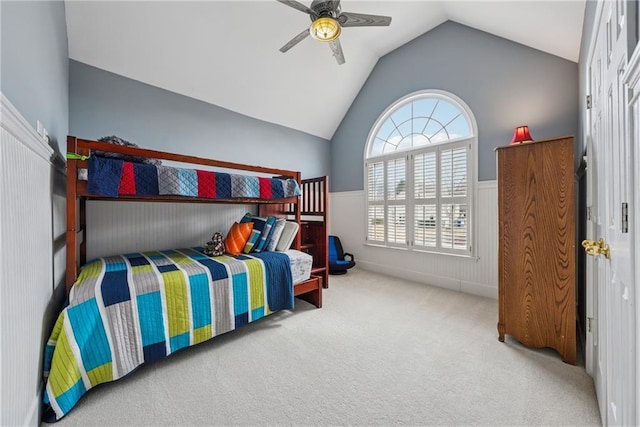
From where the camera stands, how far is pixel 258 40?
9.43 feet

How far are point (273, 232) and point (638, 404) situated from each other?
2.45m

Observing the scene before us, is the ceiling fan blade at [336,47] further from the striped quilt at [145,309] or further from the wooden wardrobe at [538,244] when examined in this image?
the striped quilt at [145,309]

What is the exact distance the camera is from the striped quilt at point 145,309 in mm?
1322

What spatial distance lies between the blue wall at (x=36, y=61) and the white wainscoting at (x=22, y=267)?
0.71 ft

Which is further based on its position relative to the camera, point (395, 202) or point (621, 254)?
point (395, 202)

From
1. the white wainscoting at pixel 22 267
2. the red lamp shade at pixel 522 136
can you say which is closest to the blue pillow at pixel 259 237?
the white wainscoting at pixel 22 267

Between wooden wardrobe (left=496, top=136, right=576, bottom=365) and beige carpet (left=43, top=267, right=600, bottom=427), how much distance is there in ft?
0.64

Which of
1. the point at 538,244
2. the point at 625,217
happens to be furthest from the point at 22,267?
the point at 538,244

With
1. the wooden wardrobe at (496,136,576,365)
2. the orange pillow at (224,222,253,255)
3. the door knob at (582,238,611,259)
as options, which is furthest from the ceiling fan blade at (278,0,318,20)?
the door knob at (582,238,611,259)

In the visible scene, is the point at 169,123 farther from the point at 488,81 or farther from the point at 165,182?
the point at 488,81

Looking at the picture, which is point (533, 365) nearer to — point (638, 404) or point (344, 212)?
point (638, 404)

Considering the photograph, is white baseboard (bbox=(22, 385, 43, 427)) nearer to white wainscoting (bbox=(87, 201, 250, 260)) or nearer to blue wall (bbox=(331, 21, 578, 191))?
white wainscoting (bbox=(87, 201, 250, 260))

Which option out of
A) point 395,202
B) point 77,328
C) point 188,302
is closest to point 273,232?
point 188,302

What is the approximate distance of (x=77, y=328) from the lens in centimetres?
136
